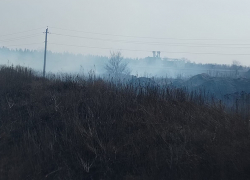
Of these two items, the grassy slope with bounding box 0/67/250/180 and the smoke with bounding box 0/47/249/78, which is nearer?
the grassy slope with bounding box 0/67/250/180

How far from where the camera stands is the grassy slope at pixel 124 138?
7590 mm

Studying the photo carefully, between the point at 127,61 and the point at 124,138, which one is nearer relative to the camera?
the point at 124,138

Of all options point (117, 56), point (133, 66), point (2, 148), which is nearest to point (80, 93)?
point (2, 148)

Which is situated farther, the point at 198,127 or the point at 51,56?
the point at 51,56

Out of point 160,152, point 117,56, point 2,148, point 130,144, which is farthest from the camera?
point 117,56

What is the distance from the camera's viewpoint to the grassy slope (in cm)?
759

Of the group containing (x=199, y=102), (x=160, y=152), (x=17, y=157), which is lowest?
(x=17, y=157)

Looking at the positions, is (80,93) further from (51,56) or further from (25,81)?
(51,56)

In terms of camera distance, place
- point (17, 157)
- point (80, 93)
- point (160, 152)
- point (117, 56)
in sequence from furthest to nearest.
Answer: point (117, 56) < point (80, 93) < point (17, 157) < point (160, 152)

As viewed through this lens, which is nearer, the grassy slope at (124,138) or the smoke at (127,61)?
the grassy slope at (124,138)

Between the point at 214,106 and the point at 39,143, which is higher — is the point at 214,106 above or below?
above

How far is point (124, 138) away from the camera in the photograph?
9250 mm

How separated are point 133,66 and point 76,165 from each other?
58.8 metres

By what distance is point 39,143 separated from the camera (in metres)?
9.88
